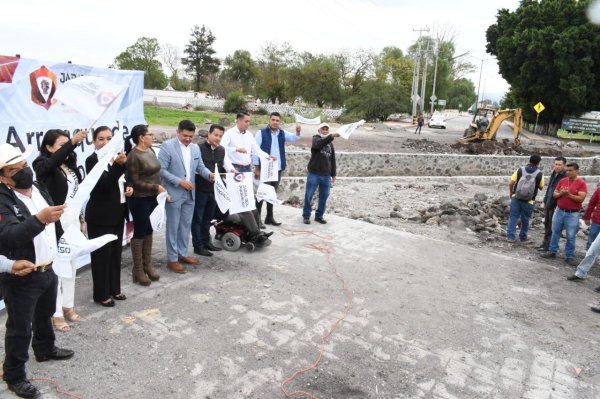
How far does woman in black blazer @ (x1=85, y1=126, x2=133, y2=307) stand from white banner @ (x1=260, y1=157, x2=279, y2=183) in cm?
314

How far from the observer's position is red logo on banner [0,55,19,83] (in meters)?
4.29

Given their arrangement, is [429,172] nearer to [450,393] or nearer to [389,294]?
[389,294]

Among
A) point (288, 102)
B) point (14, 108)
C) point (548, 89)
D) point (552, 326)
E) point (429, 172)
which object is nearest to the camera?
point (14, 108)

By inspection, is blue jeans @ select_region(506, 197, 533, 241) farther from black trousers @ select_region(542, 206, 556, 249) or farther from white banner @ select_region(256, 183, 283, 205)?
white banner @ select_region(256, 183, 283, 205)

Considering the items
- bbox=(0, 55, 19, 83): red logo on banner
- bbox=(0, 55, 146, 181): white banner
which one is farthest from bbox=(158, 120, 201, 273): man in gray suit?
bbox=(0, 55, 19, 83): red logo on banner

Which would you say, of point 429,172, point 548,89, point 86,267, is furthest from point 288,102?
point 86,267

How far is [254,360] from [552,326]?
356 cm

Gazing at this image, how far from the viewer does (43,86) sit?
4.81 meters

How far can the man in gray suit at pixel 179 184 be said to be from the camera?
18.3 ft

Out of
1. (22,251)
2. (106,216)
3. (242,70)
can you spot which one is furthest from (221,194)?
(242,70)

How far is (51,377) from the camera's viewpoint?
354cm

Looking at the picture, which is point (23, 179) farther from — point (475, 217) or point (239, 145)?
point (475, 217)

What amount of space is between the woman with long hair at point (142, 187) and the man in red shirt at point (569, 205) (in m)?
6.66

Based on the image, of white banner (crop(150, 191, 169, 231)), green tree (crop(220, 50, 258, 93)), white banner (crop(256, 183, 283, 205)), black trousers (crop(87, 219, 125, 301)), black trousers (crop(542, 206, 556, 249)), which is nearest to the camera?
black trousers (crop(87, 219, 125, 301))
